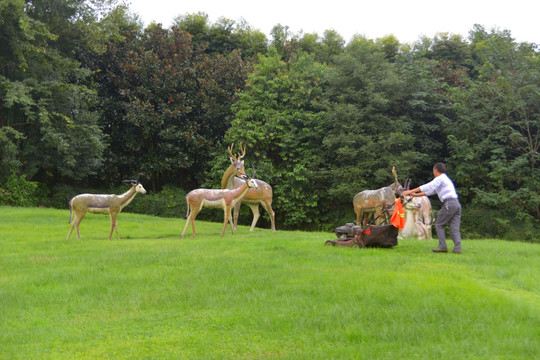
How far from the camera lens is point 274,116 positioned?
95.1 feet

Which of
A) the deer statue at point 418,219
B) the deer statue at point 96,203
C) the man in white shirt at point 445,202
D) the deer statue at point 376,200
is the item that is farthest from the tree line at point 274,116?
the man in white shirt at point 445,202

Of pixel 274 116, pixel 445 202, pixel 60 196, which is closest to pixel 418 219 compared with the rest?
pixel 445 202

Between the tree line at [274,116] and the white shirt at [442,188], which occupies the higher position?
the tree line at [274,116]

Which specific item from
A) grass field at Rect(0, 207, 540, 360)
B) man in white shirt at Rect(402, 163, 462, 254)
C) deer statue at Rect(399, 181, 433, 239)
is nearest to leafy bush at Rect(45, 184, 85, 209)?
grass field at Rect(0, 207, 540, 360)

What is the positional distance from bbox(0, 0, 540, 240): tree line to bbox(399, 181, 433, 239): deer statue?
24.5ft

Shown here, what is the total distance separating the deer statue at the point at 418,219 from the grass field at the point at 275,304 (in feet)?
12.6

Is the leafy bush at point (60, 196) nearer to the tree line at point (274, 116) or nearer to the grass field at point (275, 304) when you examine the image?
the tree line at point (274, 116)

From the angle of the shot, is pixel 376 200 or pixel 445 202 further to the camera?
pixel 376 200

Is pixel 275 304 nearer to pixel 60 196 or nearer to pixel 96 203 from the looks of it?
pixel 96 203

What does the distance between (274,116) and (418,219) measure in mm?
13638

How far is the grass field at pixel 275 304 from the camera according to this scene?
639cm

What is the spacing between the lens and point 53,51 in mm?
28656

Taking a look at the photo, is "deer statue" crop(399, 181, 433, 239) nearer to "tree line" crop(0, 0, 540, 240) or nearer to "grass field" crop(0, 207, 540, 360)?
"grass field" crop(0, 207, 540, 360)

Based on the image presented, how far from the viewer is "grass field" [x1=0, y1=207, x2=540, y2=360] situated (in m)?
6.39
